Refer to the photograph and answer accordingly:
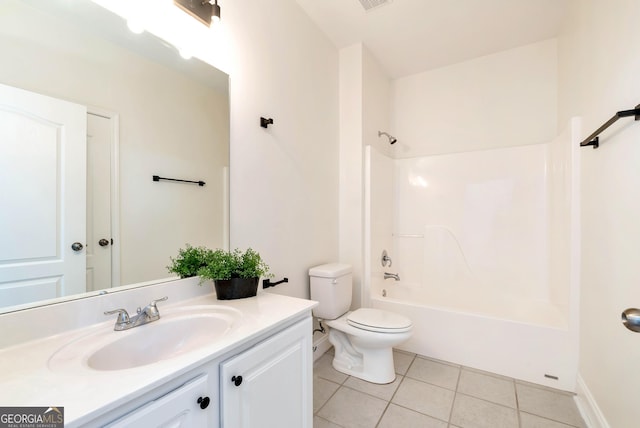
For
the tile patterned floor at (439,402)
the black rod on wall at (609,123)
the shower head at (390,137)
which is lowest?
the tile patterned floor at (439,402)

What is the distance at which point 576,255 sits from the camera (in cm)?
180

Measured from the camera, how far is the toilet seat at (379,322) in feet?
5.87

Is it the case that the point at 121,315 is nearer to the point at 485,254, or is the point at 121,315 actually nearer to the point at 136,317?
the point at 136,317

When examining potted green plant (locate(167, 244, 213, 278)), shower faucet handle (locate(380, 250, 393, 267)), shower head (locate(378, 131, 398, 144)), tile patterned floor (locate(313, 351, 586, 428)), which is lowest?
tile patterned floor (locate(313, 351, 586, 428))

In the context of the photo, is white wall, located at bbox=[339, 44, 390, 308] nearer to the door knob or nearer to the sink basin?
the sink basin

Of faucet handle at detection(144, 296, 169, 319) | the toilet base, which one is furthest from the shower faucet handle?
faucet handle at detection(144, 296, 169, 319)

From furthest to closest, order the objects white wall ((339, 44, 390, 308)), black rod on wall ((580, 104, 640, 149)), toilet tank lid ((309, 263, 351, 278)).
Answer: white wall ((339, 44, 390, 308)), toilet tank lid ((309, 263, 351, 278)), black rod on wall ((580, 104, 640, 149))

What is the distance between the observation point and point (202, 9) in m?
1.26

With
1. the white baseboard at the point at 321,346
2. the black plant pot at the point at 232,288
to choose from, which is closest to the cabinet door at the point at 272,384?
the black plant pot at the point at 232,288

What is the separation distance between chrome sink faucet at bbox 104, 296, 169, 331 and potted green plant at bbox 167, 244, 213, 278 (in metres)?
0.22

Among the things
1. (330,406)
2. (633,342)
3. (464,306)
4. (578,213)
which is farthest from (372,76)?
(330,406)

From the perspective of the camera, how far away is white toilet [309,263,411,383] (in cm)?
181

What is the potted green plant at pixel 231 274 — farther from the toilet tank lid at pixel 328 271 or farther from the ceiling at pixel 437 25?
the ceiling at pixel 437 25

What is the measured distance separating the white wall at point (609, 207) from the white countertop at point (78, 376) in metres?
1.53
